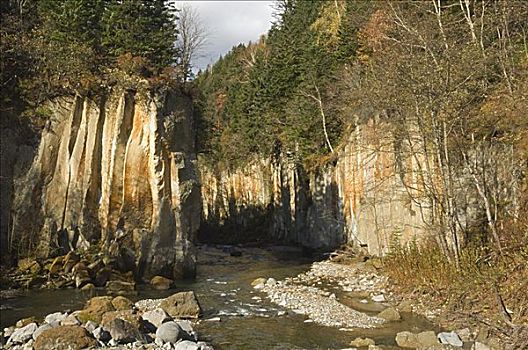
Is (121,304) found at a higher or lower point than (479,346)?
higher

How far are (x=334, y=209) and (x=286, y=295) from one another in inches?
570

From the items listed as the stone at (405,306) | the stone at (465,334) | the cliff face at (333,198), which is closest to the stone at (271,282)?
the cliff face at (333,198)

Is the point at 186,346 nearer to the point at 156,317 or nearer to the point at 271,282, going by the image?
the point at 156,317

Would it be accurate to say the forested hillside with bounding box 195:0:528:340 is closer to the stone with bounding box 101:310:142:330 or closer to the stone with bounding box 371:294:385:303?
the stone with bounding box 371:294:385:303

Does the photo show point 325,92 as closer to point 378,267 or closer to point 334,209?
point 334,209

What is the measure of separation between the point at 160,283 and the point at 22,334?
8479 millimetres

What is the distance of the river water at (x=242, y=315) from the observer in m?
12.4

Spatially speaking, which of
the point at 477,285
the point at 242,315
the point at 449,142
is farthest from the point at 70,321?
the point at 449,142

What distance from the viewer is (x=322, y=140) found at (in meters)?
33.0

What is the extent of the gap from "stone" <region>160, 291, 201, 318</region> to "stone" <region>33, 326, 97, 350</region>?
3.50 metres

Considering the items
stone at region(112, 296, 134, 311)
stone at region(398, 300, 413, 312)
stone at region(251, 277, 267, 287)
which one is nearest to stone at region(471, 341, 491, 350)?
stone at region(398, 300, 413, 312)

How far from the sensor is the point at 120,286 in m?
19.5

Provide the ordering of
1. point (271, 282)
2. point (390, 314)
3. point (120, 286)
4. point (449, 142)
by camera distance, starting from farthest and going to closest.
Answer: point (271, 282), point (120, 286), point (449, 142), point (390, 314)

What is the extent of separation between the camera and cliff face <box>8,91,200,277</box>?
2217 cm
